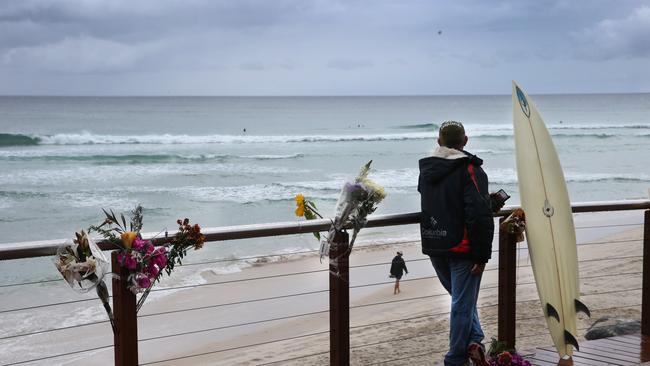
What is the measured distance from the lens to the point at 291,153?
107ft

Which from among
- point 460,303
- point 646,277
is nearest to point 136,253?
point 460,303

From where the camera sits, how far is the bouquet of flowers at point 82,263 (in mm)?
3066

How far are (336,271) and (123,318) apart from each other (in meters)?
1.01

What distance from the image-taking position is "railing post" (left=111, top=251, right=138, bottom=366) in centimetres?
327

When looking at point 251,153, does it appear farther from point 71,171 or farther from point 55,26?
point 55,26

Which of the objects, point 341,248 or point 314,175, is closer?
point 341,248

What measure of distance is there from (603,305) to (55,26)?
4896 cm

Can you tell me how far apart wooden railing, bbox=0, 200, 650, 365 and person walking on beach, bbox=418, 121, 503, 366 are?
17 cm

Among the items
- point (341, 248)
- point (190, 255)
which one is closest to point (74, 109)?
point (190, 255)

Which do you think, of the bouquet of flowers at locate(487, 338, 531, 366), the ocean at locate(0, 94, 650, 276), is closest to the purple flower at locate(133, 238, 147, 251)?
the bouquet of flowers at locate(487, 338, 531, 366)

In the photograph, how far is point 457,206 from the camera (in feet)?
12.4

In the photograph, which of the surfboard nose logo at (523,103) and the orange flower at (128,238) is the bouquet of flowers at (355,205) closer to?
the orange flower at (128,238)

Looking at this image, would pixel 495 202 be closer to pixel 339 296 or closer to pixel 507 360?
pixel 507 360

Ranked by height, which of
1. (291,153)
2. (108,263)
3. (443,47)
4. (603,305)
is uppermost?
(443,47)
